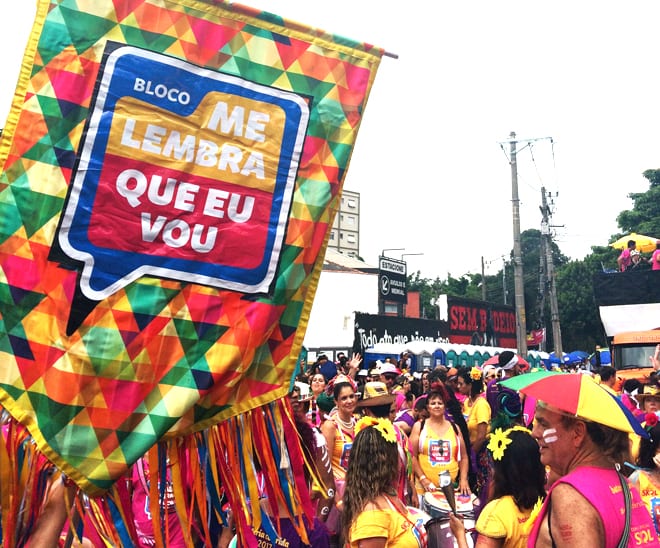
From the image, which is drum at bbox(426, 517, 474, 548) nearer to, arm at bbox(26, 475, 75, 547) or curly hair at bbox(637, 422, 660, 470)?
curly hair at bbox(637, 422, 660, 470)

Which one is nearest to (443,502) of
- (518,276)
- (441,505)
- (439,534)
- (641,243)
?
(441,505)

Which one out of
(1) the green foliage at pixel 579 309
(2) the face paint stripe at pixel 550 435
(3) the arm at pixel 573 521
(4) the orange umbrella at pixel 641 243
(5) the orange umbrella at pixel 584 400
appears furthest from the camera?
(1) the green foliage at pixel 579 309

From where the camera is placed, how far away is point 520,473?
3.58 meters

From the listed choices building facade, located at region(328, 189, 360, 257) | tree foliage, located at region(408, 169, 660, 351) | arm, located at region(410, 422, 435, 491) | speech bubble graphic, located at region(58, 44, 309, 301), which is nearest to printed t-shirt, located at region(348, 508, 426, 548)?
speech bubble graphic, located at region(58, 44, 309, 301)

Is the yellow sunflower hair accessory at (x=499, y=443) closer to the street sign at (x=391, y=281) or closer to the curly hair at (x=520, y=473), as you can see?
the curly hair at (x=520, y=473)

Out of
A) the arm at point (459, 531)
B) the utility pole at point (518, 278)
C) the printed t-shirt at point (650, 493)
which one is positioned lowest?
the arm at point (459, 531)

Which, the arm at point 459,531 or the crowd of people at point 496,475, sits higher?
the crowd of people at point 496,475

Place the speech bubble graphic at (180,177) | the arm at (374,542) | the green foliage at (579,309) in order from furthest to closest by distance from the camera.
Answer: the green foliage at (579,309), the arm at (374,542), the speech bubble graphic at (180,177)

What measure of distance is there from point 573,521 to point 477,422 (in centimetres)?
598

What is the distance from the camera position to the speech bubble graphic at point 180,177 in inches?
83.1

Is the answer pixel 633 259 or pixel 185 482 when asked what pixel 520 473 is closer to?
pixel 185 482

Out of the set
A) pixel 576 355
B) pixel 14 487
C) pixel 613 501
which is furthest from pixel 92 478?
pixel 576 355

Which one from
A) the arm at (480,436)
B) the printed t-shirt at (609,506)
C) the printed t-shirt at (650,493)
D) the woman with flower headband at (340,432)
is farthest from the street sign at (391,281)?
the printed t-shirt at (609,506)

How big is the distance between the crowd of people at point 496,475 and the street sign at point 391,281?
105ft
